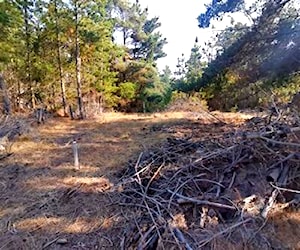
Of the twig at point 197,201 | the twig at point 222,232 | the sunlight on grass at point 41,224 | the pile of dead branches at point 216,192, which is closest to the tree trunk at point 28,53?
the pile of dead branches at point 216,192

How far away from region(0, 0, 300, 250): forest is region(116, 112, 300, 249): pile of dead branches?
14 millimetres

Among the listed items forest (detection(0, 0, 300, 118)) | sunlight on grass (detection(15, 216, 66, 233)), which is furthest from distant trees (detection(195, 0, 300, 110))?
sunlight on grass (detection(15, 216, 66, 233))

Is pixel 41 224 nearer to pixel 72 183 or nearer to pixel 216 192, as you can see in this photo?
pixel 72 183

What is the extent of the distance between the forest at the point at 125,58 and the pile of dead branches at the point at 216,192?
4.33ft

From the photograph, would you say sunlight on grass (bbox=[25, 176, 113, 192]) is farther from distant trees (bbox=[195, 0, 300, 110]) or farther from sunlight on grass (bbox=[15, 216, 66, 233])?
distant trees (bbox=[195, 0, 300, 110])

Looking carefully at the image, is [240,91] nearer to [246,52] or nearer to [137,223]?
[246,52]

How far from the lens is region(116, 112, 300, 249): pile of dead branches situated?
316 cm

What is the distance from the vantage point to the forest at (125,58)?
6.45 meters

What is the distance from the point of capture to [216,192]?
3812mm

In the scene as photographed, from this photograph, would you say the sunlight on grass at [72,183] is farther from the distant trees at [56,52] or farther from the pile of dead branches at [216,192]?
the distant trees at [56,52]

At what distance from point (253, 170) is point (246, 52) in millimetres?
3332

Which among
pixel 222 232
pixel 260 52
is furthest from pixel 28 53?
pixel 222 232

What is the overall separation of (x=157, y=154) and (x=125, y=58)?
52.9 feet

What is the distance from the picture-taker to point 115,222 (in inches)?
145
